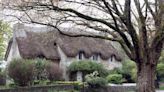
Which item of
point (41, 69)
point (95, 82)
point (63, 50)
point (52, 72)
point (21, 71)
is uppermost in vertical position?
point (63, 50)

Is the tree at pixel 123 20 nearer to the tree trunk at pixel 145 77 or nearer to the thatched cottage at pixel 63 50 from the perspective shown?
the tree trunk at pixel 145 77

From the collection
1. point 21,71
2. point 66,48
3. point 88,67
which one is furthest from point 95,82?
point 66,48

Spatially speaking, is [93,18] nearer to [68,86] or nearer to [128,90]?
[68,86]

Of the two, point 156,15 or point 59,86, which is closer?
point 156,15

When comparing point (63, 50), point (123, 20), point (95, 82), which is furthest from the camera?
point (63, 50)

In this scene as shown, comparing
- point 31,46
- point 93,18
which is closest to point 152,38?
point 93,18

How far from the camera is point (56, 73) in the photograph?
46594 mm

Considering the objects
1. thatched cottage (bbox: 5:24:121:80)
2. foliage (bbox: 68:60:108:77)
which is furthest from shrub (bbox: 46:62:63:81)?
foliage (bbox: 68:60:108:77)

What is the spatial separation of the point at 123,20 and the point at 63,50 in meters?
39.6

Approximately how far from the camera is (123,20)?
17.5 metres

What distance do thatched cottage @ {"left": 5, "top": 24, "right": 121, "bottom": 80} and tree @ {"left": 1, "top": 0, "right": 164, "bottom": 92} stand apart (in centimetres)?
3073

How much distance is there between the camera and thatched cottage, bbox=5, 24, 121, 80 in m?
52.8

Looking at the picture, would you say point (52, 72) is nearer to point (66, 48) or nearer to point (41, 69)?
point (41, 69)

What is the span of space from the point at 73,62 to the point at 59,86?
18.3 m
